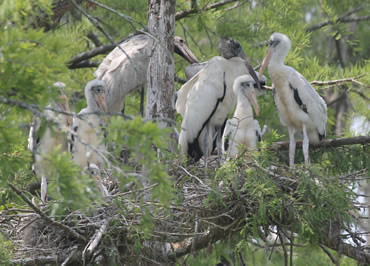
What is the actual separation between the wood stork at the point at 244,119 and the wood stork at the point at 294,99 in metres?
0.29

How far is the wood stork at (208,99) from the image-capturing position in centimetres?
633

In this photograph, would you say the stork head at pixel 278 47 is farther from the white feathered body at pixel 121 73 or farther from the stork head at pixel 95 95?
the stork head at pixel 95 95

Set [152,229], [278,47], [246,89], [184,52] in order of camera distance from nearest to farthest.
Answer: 1. [152,229]
2. [246,89]
3. [278,47]
4. [184,52]

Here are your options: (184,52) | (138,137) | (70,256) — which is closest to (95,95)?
(70,256)

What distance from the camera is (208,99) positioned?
20.7 feet

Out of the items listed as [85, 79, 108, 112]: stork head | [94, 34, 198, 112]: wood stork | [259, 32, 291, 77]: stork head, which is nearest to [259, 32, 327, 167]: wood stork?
[259, 32, 291, 77]: stork head

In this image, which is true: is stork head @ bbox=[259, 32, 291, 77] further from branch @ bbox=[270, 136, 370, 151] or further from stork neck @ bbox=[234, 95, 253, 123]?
branch @ bbox=[270, 136, 370, 151]

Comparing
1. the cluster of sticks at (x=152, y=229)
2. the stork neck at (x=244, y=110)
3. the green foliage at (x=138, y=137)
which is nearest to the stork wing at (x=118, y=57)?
the stork neck at (x=244, y=110)

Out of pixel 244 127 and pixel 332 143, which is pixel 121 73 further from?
pixel 332 143

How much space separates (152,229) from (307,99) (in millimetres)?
2099

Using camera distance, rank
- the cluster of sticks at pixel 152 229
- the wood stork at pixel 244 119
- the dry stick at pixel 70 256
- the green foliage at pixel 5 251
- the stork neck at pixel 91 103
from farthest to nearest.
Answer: the wood stork at pixel 244 119
the stork neck at pixel 91 103
the cluster of sticks at pixel 152 229
the dry stick at pixel 70 256
the green foliage at pixel 5 251

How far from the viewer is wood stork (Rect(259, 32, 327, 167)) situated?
242 inches

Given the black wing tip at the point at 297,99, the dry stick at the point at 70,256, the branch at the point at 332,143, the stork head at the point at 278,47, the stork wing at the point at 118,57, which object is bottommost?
the dry stick at the point at 70,256

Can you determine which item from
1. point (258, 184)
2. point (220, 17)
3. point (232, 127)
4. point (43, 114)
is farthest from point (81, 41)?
point (43, 114)
